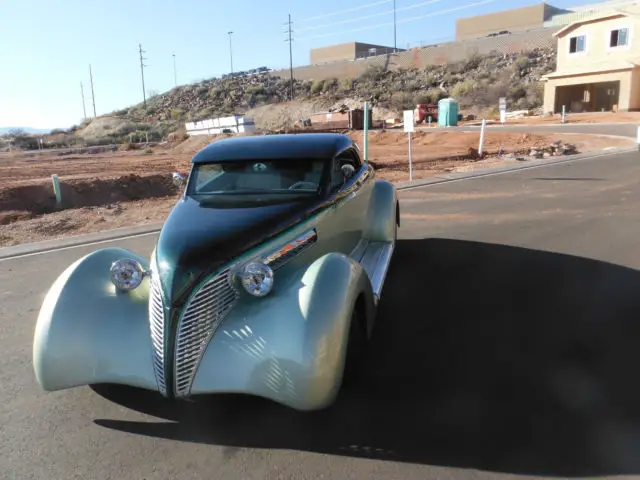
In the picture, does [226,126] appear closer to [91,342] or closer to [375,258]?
[375,258]

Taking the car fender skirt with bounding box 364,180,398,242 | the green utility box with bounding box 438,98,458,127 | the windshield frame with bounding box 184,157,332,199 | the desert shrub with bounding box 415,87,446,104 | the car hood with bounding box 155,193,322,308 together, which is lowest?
the car fender skirt with bounding box 364,180,398,242

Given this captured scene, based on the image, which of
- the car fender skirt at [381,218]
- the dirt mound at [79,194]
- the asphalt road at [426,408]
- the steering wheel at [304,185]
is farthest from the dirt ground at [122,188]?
the steering wheel at [304,185]

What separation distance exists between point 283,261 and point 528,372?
1.92 metres

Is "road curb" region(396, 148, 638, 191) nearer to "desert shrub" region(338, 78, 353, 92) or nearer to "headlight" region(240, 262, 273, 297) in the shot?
"headlight" region(240, 262, 273, 297)

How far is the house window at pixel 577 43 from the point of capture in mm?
41431

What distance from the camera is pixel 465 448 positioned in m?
3.00

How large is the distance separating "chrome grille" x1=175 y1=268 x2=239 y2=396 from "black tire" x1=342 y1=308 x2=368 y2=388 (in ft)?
3.02

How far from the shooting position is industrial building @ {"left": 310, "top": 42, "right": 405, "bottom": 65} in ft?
367

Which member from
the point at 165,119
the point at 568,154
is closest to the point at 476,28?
the point at 165,119

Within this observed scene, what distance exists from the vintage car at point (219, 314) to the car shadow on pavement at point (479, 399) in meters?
0.30

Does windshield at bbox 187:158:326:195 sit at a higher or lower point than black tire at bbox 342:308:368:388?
higher

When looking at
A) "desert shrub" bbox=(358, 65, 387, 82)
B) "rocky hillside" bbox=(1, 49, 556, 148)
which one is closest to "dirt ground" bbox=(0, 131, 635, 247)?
"rocky hillside" bbox=(1, 49, 556, 148)

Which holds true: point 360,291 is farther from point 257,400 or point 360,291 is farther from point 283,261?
point 257,400

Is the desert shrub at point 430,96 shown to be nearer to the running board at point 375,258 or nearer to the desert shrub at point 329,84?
the desert shrub at point 329,84
